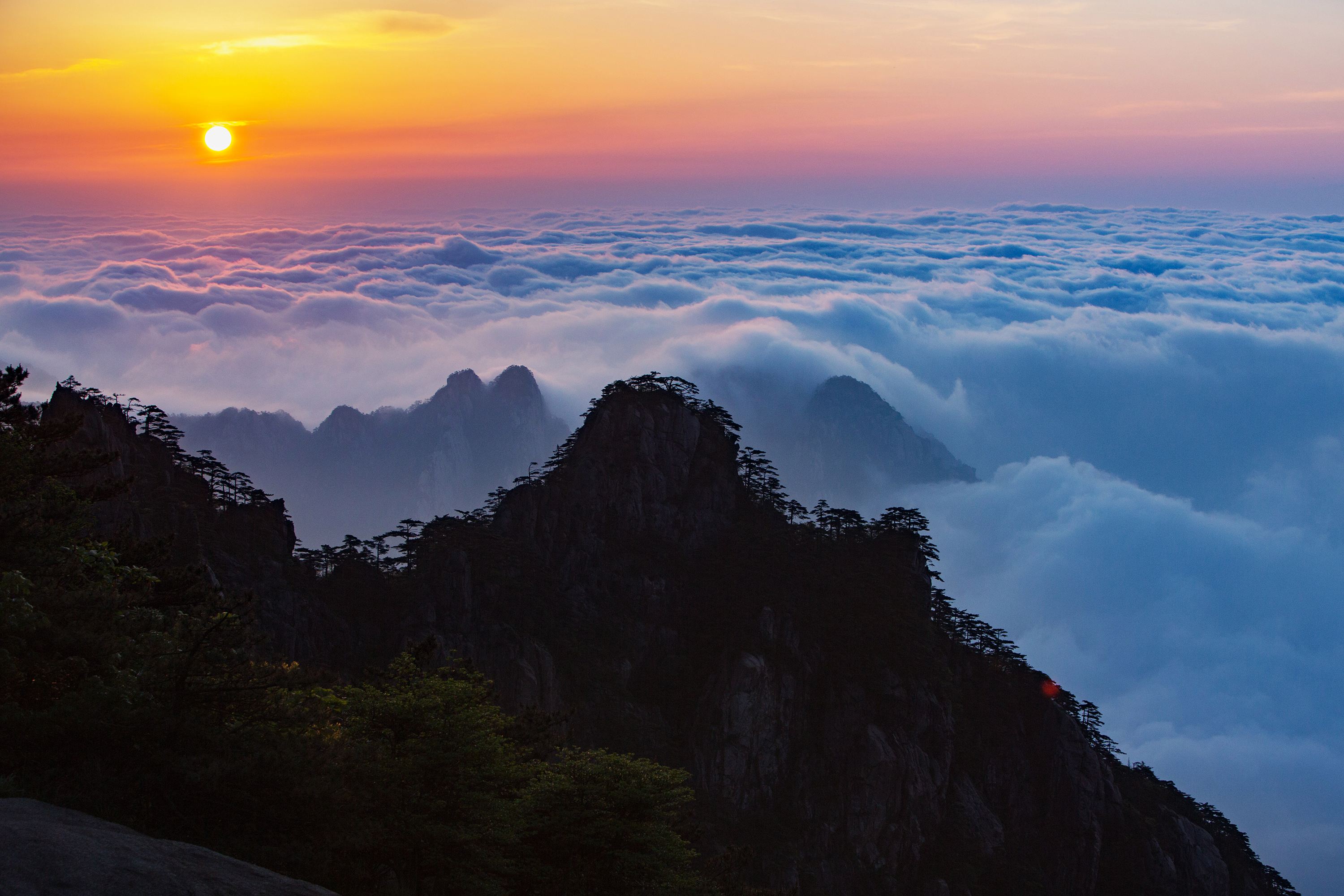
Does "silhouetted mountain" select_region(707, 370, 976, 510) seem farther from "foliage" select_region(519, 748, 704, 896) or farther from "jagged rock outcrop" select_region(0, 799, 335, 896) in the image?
"jagged rock outcrop" select_region(0, 799, 335, 896)

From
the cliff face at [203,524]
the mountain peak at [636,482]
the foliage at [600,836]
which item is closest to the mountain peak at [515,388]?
the mountain peak at [636,482]

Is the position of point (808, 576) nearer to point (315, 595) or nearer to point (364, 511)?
point (315, 595)

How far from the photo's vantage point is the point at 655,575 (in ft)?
197

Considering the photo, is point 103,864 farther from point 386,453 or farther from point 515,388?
point 515,388

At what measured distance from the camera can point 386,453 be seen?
169m

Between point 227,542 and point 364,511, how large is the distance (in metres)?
119

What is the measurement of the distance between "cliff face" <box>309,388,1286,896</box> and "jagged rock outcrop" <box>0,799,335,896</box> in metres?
35.2

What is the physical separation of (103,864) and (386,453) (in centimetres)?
16047

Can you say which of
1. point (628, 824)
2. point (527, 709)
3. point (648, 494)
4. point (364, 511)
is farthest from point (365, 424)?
point (628, 824)

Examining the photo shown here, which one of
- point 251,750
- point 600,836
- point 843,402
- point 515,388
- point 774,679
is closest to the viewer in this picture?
point 251,750

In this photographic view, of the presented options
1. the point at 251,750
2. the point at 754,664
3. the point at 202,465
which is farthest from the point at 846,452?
the point at 251,750

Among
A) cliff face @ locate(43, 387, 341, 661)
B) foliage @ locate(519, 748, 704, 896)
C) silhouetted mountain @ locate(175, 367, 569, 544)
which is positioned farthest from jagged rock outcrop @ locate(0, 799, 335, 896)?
silhouetted mountain @ locate(175, 367, 569, 544)

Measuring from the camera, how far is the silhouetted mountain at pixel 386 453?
164875 mm

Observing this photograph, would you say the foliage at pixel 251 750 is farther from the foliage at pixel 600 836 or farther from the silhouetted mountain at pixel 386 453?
the silhouetted mountain at pixel 386 453
